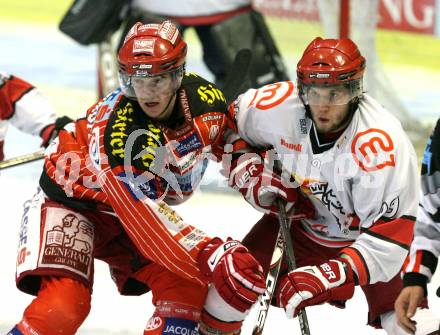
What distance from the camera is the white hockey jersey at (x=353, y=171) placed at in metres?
2.88

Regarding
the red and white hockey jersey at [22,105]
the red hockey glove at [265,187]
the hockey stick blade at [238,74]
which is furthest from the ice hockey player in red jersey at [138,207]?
the hockey stick blade at [238,74]

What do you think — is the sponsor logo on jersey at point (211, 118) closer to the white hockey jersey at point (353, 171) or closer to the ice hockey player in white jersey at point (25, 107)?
the white hockey jersey at point (353, 171)

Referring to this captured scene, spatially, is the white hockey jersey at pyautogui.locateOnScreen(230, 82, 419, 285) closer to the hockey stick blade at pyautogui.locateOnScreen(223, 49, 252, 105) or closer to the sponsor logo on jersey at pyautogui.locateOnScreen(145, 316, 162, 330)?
the sponsor logo on jersey at pyautogui.locateOnScreen(145, 316, 162, 330)

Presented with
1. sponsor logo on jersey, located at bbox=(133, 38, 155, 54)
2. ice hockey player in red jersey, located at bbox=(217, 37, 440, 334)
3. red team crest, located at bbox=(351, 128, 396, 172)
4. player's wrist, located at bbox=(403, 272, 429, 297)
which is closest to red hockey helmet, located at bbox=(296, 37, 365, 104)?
ice hockey player in red jersey, located at bbox=(217, 37, 440, 334)

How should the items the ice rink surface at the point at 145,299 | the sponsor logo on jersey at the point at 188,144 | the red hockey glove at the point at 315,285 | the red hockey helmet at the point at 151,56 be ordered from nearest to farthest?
1. the red hockey glove at the point at 315,285
2. the red hockey helmet at the point at 151,56
3. the sponsor logo on jersey at the point at 188,144
4. the ice rink surface at the point at 145,299

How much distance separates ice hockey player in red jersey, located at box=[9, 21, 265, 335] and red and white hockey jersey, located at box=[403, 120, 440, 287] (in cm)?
43

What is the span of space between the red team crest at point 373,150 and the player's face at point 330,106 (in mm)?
65

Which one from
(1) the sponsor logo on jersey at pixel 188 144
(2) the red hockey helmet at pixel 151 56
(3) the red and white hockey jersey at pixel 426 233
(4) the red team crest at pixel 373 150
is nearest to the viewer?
(3) the red and white hockey jersey at pixel 426 233

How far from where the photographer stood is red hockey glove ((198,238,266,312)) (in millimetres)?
2801

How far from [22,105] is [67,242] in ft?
2.44

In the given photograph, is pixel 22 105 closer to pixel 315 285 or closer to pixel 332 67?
pixel 332 67

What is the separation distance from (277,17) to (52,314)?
389 cm

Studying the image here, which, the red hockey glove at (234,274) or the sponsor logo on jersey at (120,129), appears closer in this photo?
the red hockey glove at (234,274)

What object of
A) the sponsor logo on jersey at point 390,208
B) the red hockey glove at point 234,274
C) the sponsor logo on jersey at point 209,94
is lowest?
the red hockey glove at point 234,274
